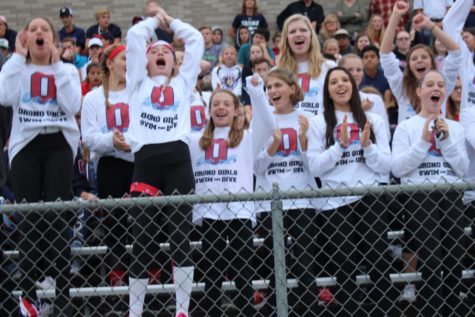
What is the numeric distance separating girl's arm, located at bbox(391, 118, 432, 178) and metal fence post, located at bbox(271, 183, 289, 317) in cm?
170

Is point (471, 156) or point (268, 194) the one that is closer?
point (268, 194)

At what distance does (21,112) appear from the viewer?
21.1 feet

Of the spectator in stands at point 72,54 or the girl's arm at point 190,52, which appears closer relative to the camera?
the girl's arm at point 190,52

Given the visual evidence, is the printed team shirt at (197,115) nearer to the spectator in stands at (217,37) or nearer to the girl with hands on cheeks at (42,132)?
the girl with hands on cheeks at (42,132)

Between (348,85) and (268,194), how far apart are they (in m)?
1.98

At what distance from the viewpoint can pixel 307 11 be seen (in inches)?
558

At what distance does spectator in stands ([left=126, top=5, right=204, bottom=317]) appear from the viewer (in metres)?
5.93

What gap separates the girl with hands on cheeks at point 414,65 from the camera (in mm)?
7137

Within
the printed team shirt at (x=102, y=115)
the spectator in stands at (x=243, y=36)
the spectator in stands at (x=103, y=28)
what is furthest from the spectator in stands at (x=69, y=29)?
the printed team shirt at (x=102, y=115)

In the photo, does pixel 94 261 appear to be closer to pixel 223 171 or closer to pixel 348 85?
pixel 223 171

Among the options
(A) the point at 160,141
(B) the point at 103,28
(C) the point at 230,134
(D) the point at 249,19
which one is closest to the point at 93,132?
(A) the point at 160,141

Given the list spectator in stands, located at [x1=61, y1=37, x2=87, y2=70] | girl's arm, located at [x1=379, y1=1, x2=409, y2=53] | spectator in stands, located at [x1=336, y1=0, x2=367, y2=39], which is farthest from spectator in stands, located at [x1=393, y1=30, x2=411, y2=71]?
spectator in stands, located at [x1=61, y1=37, x2=87, y2=70]

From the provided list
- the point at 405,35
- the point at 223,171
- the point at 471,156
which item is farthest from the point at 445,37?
the point at 405,35

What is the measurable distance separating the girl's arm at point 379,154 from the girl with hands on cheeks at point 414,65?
34.4 inches
